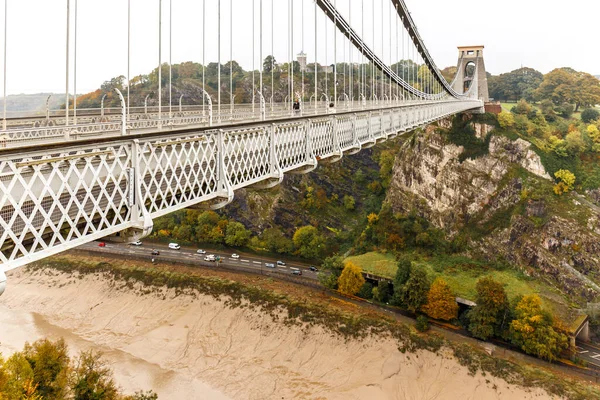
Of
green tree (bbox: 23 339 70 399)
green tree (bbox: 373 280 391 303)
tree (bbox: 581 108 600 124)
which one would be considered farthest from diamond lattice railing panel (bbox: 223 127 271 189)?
tree (bbox: 581 108 600 124)

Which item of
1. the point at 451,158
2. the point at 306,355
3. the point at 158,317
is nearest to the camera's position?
the point at 306,355

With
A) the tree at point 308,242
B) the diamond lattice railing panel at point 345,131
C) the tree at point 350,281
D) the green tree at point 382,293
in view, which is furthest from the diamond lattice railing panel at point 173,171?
the tree at point 308,242

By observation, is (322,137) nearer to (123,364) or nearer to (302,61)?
(123,364)

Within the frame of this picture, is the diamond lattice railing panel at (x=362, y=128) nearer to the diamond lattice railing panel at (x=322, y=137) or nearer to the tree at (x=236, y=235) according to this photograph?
the diamond lattice railing panel at (x=322, y=137)

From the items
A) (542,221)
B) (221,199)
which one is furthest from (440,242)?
(221,199)

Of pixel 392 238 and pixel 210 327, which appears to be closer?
pixel 210 327

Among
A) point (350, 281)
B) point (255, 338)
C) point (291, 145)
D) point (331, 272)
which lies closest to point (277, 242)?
point (331, 272)

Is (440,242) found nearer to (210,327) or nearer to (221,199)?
(210,327)
